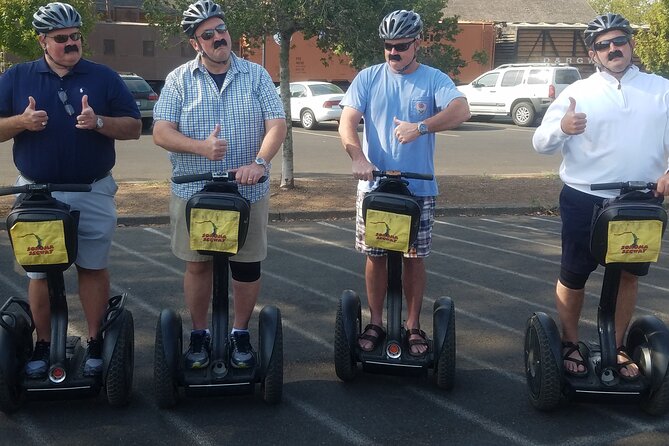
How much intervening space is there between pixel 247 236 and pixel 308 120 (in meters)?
18.8

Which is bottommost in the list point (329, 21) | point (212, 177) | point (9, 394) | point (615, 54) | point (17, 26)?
point (9, 394)

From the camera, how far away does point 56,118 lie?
14.0 feet

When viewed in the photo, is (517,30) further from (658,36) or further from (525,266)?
(525,266)

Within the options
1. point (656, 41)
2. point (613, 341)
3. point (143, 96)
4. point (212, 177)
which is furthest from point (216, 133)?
point (656, 41)

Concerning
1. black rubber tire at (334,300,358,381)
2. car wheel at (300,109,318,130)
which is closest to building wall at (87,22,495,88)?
car wheel at (300,109,318,130)

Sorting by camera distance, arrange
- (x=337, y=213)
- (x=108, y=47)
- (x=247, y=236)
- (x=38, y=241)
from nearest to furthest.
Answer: (x=38, y=241), (x=247, y=236), (x=337, y=213), (x=108, y=47)

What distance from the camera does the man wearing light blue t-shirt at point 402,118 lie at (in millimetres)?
4633

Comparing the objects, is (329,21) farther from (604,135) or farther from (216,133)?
(604,135)

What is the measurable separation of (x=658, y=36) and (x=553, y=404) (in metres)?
25.1

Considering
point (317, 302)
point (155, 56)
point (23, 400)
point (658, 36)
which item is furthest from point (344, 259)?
point (155, 56)

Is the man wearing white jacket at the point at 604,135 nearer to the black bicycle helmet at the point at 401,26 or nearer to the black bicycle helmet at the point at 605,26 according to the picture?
the black bicycle helmet at the point at 605,26

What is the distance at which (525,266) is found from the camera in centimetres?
749

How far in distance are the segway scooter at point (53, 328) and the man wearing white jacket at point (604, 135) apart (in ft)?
7.60

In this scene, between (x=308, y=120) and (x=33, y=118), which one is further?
(x=308, y=120)
